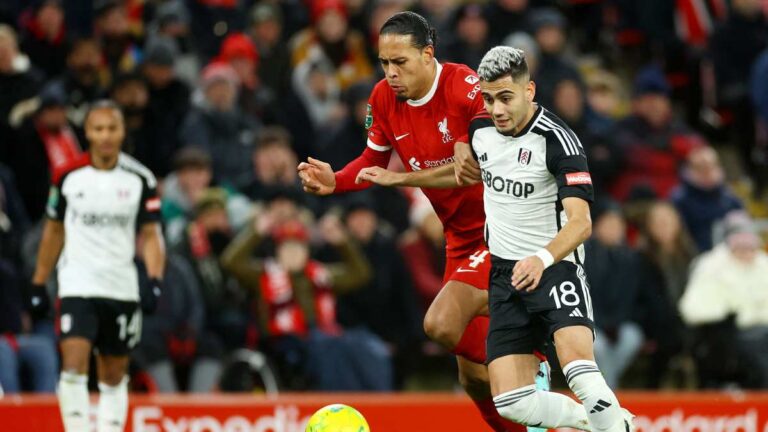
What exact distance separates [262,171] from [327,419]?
563cm

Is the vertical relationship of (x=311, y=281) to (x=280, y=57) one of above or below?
below

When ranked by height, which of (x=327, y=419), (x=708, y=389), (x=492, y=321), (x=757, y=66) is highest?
(x=757, y=66)

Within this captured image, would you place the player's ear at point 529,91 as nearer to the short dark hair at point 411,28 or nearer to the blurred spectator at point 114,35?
the short dark hair at point 411,28

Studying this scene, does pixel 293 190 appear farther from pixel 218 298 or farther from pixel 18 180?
pixel 18 180

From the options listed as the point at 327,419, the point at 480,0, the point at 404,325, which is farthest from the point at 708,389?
the point at 480,0

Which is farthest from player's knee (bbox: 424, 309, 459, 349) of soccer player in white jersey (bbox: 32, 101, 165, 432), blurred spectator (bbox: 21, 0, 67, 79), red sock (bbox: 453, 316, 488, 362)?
blurred spectator (bbox: 21, 0, 67, 79)

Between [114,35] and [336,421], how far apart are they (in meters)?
7.54

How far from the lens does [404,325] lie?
13156mm

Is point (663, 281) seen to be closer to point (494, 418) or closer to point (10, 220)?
point (494, 418)

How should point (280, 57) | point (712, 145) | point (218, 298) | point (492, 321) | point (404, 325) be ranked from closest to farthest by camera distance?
point (492, 321) < point (218, 298) < point (404, 325) < point (280, 57) < point (712, 145)

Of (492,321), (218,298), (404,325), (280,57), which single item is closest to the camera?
(492,321)

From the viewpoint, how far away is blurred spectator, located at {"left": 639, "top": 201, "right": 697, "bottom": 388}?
1323 cm

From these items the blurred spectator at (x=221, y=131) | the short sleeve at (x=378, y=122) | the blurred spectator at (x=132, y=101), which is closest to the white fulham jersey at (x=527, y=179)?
the short sleeve at (x=378, y=122)

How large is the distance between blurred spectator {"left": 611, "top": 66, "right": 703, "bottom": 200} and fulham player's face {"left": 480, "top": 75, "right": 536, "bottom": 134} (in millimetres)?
7778
